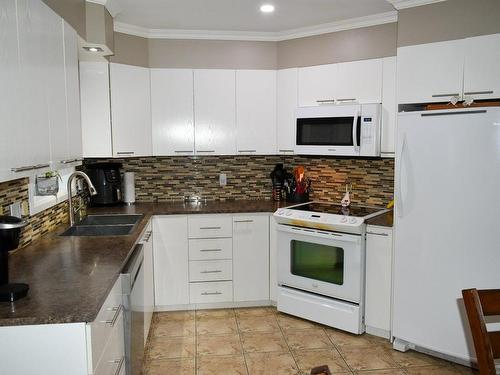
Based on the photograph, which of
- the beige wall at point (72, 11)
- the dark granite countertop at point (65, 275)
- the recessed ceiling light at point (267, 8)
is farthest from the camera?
the recessed ceiling light at point (267, 8)

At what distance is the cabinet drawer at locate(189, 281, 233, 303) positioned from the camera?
148 inches

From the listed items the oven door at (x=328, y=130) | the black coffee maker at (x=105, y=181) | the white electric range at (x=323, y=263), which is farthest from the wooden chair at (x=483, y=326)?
the black coffee maker at (x=105, y=181)

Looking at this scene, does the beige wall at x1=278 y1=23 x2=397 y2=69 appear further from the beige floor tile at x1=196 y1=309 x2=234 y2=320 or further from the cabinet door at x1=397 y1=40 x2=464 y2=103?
the beige floor tile at x1=196 y1=309 x2=234 y2=320

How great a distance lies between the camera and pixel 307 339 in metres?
3.27

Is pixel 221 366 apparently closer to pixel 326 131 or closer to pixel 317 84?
pixel 326 131

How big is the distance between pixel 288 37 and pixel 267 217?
1.64 metres

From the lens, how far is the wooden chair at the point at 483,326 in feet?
4.64

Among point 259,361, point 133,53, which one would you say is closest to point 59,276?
point 259,361

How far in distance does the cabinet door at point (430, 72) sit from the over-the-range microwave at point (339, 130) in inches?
13.7

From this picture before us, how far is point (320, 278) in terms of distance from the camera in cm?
343

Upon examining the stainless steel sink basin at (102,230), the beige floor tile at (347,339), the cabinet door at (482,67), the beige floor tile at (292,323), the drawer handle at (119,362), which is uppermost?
the cabinet door at (482,67)

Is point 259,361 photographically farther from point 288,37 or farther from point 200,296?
point 288,37

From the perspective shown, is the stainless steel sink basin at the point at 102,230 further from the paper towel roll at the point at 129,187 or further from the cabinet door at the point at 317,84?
the cabinet door at the point at 317,84

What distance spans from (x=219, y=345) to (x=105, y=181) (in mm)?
1719
